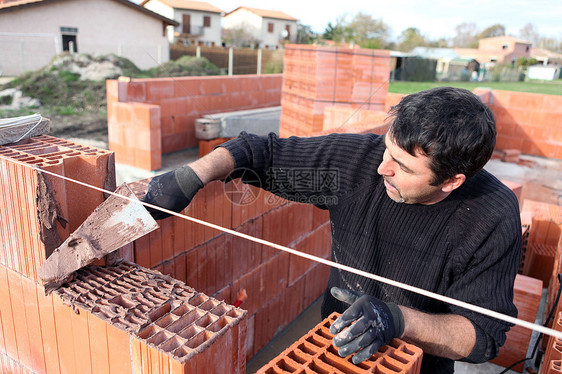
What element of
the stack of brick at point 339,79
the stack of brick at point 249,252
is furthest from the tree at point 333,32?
the stack of brick at point 249,252

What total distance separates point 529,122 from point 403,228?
40.8 feet

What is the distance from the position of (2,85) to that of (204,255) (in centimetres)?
1659

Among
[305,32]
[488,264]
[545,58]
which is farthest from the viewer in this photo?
[545,58]

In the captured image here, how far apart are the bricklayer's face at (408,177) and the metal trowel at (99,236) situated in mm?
1075

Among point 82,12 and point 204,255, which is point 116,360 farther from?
point 82,12

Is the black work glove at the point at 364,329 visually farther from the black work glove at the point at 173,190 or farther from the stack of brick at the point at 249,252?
the stack of brick at the point at 249,252

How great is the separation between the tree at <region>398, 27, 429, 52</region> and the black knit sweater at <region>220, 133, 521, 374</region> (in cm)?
6763

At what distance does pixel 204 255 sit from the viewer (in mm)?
3135

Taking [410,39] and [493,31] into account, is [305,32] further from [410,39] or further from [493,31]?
[493,31]

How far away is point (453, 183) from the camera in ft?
6.27

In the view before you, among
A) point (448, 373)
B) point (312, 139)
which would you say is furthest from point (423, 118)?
point (448, 373)

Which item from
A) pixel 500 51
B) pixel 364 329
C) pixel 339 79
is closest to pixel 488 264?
pixel 364 329

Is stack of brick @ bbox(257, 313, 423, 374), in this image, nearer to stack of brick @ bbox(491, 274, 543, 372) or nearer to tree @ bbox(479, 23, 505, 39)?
stack of brick @ bbox(491, 274, 543, 372)

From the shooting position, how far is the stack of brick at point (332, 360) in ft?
4.97
